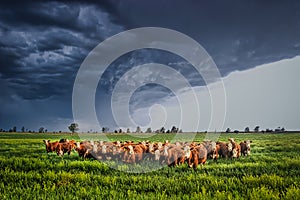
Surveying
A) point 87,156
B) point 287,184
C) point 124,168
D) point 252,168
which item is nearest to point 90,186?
point 124,168

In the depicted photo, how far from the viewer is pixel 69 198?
677 centimetres

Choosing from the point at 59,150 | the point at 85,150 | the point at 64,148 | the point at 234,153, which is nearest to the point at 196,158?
the point at 234,153

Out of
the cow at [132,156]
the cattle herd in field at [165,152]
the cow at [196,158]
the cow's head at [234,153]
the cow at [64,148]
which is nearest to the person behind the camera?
the cow at [196,158]

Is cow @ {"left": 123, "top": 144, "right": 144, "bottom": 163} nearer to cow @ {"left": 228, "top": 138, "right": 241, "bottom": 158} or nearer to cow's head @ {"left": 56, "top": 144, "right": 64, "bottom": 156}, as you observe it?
cow @ {"left": 228, "top": 138, "right": 241, "bottom": 158}

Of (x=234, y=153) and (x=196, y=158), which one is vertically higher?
(x=196, y=158)

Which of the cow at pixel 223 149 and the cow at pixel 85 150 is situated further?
the cow at pixel 223 149

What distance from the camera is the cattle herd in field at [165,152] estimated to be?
12547 mm

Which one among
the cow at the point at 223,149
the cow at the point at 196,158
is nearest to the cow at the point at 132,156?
the cow at the point at 196,158

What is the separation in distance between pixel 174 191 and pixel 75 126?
11859 centimetres

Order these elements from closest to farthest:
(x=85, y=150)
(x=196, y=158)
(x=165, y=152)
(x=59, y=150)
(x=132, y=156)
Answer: (x=196, y=158), (x=165, y=152), (x=132, y=156), (x=85, y=150), (x=59, y=150)

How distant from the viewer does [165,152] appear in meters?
13.0

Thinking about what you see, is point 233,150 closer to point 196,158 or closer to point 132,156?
point 196,158

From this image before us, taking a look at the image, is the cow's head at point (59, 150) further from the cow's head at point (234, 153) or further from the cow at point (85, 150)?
the cow's head at point (234, 153)

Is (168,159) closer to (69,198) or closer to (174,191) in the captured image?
(174,191)
